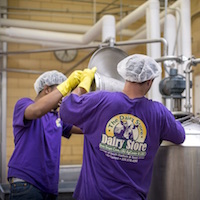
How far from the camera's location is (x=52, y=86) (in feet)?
6.58

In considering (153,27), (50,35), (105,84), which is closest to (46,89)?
(105,84)

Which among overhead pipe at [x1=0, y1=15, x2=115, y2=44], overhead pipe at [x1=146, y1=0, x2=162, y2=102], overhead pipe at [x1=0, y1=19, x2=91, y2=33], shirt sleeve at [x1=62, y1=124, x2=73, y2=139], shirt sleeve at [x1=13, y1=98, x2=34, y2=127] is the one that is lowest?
shirt sleeve at [x1=62, y1=124, x2=73, y2=139]

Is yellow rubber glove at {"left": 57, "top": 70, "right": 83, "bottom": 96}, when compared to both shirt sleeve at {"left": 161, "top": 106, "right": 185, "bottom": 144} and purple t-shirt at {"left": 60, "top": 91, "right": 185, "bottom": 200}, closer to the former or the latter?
purple t-shirt at {"left": 60, "top": 91, "right": 185, "bottom": 200}

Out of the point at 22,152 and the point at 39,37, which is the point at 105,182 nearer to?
the point at 22,152

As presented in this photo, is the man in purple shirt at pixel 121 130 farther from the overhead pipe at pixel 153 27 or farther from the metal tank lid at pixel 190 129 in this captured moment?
the overhead pipe at pixel 153 27

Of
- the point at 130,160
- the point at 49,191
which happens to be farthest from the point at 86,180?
the point at 49,191

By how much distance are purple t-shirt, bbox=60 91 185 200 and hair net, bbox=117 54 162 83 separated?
0.25 ft

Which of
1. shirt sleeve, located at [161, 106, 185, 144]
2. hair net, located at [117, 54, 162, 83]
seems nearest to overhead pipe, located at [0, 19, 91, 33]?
hair net, located at [117, 54, 162, 83]

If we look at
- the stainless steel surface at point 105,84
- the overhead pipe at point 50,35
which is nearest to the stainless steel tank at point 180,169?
the stainless steel surface at point 105,84

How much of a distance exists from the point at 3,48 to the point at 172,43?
220 cm

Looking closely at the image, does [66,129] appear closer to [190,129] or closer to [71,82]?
[71,82]

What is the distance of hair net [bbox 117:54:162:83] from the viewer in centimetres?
137

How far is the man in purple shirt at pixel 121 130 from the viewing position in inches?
53.2

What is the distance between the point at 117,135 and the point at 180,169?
34 cm
